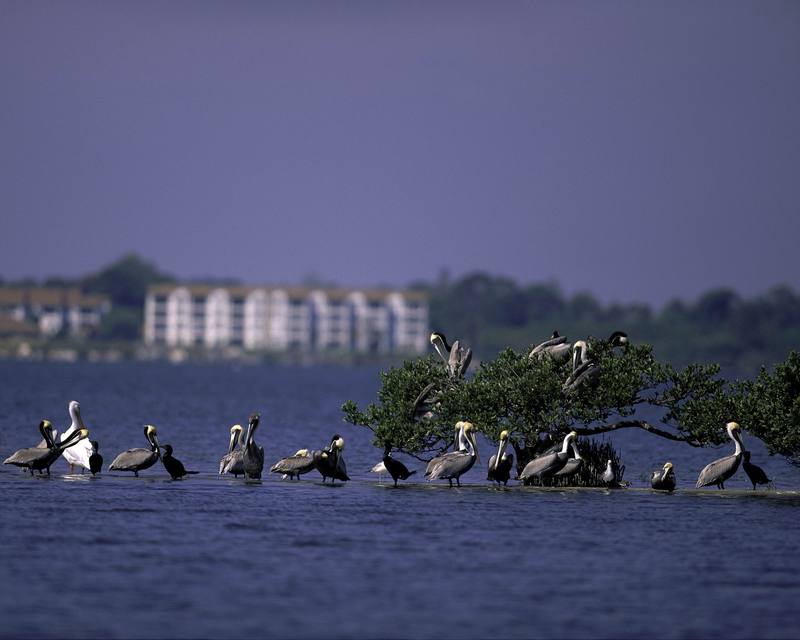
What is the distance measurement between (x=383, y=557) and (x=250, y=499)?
861cm

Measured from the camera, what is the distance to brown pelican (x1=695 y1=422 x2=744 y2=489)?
39.6m

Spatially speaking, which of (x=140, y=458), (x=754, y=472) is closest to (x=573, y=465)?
(x=754, y=472)

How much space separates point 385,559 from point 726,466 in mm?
13783

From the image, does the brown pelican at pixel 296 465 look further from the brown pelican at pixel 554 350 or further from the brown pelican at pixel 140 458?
the brown pelican at pixel 554 350

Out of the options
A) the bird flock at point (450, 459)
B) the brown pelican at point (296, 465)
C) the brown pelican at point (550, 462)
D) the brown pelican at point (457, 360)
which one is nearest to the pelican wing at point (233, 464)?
the bird flock at point (450, 459)

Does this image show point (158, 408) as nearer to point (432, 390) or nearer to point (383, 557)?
point (432, 390)

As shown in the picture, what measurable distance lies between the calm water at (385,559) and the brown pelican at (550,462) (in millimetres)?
527

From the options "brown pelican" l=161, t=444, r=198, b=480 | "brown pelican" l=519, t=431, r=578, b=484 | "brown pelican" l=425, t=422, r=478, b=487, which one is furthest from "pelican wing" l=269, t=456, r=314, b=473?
"brown pelican" l=519, t=431, r=578, b=484

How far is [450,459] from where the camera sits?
3953 cm

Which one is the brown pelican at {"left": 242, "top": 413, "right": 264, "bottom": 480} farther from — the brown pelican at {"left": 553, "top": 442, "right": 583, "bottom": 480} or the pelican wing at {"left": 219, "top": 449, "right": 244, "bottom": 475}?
the brown pelican at {"left": 553, "top": 442, "right": 583, "bottom": 480}

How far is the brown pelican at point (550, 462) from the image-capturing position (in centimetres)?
3903

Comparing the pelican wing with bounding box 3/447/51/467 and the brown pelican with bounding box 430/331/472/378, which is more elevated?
A: the brown pelican with bounding box 430/331/472/378

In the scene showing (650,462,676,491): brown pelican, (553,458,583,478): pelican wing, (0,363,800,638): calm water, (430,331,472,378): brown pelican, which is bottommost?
(0,363,800,638): calm water

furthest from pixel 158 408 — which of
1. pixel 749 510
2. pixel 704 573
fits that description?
pixel 704 573
